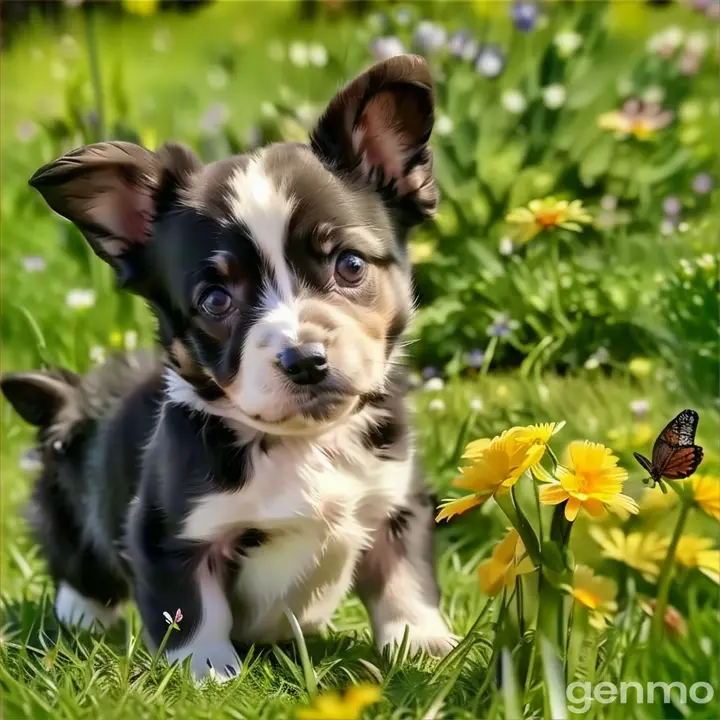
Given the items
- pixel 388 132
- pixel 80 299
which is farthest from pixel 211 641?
pixel 80 299

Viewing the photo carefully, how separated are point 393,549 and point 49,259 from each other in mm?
1611

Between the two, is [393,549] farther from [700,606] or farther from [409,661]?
[700,606]

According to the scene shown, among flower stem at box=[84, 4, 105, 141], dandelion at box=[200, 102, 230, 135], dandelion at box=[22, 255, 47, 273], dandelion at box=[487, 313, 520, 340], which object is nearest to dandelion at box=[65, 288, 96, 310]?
dandelion at box=[22, 255, 47, 273]

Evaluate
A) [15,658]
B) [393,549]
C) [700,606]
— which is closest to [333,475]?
[393,549]

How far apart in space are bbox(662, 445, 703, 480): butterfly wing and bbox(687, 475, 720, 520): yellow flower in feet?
0.31

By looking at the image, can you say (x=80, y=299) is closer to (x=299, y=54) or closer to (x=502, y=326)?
(x=299, y=54)

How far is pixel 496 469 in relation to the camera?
165 cm

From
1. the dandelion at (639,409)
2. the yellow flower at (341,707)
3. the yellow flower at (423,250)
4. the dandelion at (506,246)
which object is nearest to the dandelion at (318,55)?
the yellow flower at (423,250)

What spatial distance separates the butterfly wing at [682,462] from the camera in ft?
5.51

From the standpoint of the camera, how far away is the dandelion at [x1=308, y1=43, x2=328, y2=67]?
3.08 metres

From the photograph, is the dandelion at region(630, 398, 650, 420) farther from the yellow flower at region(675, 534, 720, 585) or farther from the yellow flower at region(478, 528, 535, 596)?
the yellow flower at region(478, 528, 535, 596)

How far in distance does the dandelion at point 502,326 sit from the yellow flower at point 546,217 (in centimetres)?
22

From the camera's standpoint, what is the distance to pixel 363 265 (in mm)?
1876

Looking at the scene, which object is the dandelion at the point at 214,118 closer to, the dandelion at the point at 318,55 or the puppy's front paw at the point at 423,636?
the dandelion at the point at 318,55
